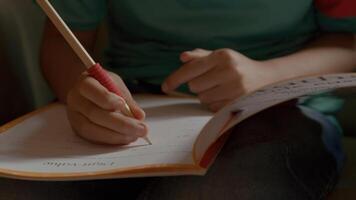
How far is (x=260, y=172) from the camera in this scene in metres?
0.54

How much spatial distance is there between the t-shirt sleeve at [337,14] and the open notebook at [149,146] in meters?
0.20

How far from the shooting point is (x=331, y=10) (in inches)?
29.5

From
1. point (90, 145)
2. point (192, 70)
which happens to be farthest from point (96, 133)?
point (192, 70)

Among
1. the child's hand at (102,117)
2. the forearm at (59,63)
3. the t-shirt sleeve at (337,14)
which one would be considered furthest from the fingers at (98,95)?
the t-shirt sleeve at (337,14)

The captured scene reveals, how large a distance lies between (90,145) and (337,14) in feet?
1.13

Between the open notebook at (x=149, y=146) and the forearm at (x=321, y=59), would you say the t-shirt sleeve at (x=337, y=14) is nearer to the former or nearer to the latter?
the forearm at (x=321, y=59)

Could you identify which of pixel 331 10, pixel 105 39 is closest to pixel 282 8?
pixel 331 10

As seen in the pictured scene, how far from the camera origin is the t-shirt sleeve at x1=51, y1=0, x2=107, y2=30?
0.79 metres

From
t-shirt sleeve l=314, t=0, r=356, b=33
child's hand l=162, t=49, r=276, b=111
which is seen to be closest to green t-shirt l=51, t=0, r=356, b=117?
t-shirt sleeve l=314, t=0, r=356, b=33

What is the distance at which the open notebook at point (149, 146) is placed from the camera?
1.62ft

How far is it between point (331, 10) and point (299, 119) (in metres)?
0.21

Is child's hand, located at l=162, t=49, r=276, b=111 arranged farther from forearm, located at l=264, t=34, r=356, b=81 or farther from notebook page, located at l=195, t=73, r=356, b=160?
notebook page, located at l=195, t=73, r=356, b=160

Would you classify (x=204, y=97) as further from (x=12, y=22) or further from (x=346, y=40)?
(x=12, y=22)

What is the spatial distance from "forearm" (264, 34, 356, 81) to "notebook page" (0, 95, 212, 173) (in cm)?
10
